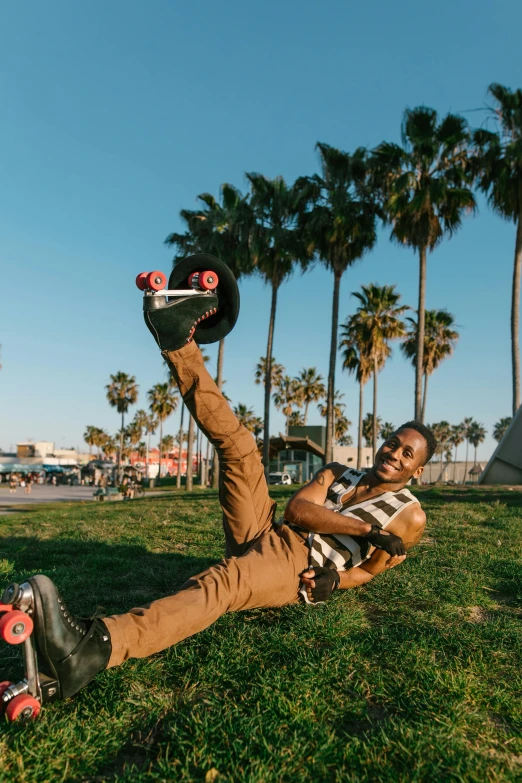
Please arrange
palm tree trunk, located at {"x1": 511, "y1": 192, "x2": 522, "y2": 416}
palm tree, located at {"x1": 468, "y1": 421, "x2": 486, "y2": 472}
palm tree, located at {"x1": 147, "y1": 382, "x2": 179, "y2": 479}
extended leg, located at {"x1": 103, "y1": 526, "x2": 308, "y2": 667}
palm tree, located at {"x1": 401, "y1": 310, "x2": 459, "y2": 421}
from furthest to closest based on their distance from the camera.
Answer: palm tree, located at {"x1": 468, "y1": 421, "x2": 486, "y2": 472} < palm tree, located at {"x1": 147, "y1": 382, "x2": 179, "y2": 479} < palm tree, located at {"x1": 401, "y1": 310, "x2": 459, "y2": 421} < palm tree trunk, located at {"x1": 511, "y1": 192, "x2": 522, "y2": 416} < extended leg, located at {"x1": 103, "y1": 526, "x2": 308, "y2": 667}

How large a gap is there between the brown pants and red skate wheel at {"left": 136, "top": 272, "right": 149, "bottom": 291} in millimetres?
399

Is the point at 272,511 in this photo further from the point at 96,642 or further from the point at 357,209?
the point at 357,209

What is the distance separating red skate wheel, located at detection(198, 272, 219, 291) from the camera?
3.34 metres

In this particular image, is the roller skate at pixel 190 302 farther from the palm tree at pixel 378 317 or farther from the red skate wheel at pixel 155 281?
the palm tree at pixel 378 317

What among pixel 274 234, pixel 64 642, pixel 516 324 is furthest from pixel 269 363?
pixel 64 642

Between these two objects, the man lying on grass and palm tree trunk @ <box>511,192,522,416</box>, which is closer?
the man lying on grass

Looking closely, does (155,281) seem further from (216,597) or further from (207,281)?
(216,597)

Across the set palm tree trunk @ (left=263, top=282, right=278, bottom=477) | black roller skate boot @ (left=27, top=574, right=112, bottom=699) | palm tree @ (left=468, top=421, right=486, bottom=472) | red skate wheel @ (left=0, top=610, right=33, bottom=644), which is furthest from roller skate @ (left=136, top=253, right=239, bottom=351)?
palm tree @ (left=468, top=421, right=486, bottom=472)

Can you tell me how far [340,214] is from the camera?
79.0 ft

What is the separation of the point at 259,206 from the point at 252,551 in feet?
83.3

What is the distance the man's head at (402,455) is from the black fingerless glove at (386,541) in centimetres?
43

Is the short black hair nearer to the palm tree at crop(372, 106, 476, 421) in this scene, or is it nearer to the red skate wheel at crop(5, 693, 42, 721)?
the red skate wheel at crop(5, 693, 42, 721)

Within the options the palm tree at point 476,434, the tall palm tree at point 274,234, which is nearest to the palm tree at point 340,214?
the tall palm tree at point 274,234

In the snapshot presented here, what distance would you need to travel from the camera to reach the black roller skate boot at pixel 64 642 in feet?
7.05
